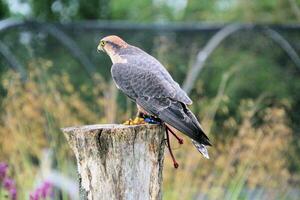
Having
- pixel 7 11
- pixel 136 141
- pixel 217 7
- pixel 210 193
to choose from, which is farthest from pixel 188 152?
pixel 217 7

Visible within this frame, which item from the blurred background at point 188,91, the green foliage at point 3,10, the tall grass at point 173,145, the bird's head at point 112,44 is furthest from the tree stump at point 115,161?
the green foliage at point 3,10

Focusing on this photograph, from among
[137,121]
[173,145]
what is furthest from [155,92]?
[173,145]

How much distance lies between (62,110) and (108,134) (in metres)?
2.97

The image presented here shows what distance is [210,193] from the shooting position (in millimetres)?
5836

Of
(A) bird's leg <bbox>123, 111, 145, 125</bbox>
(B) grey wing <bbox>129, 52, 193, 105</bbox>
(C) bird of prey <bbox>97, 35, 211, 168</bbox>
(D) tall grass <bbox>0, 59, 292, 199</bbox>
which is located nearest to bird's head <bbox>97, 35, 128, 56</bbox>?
(C) bird of prey <bbox>97, 35, 211, 168</bbox>

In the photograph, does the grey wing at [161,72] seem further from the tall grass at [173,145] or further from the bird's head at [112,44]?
the tall grass at [173,145]

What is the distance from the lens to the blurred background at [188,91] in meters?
6.12

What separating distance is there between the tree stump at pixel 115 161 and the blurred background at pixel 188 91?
244 centimetres

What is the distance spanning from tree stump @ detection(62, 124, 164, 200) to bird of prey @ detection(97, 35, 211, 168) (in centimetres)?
21

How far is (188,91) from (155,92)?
362 centimetres

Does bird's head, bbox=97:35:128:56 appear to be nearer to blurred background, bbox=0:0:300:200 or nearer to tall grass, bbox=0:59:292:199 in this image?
tall grass, bbox=0:59:292:199

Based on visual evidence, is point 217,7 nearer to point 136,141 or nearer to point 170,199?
point 170,199

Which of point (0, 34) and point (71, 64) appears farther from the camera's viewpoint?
point (71, 64)

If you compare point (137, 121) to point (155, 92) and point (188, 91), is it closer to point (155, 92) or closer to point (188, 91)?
point (155, 92)
